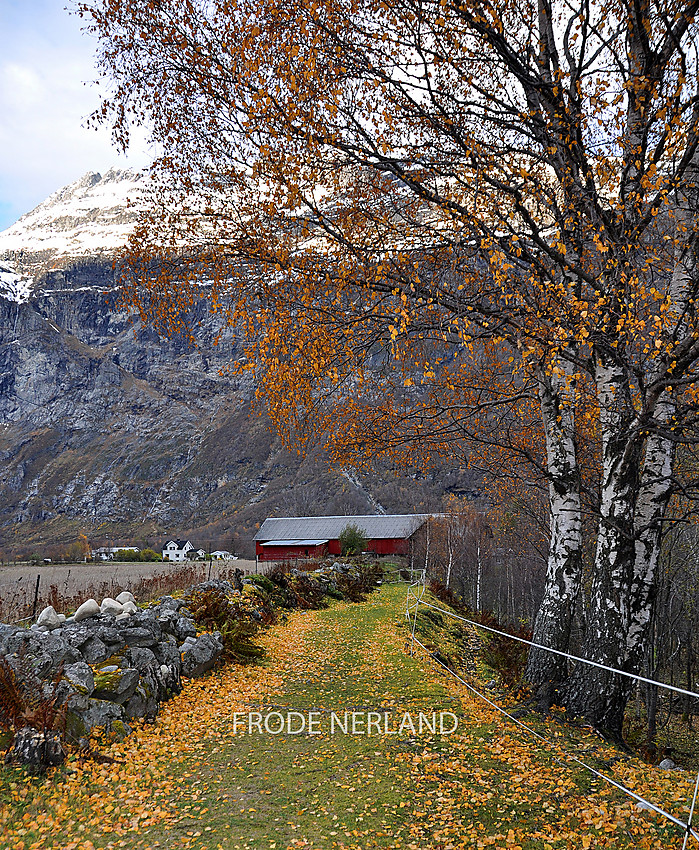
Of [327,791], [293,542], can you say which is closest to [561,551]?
[327,791]

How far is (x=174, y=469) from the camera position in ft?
435

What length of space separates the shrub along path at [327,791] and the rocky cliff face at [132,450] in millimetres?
62713

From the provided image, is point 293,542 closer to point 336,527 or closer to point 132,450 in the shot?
point 336,527

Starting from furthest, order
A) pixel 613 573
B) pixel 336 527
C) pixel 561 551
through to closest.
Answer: pixel 336 527 → pixel 561 551 → pixel 613 573

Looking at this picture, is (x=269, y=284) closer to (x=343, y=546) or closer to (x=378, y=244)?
(x=378, y=244)

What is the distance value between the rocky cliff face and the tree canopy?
2437 inches

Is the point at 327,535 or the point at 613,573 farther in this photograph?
the point at 327,535

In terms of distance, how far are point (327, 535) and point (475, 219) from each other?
39061mm

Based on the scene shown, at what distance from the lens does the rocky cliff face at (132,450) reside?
92000 millimetres

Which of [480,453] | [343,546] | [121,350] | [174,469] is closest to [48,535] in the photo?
[174,469]

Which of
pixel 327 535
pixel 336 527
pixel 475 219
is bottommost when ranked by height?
pixel 327 535

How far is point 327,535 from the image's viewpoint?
142 feet

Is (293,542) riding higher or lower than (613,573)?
lower

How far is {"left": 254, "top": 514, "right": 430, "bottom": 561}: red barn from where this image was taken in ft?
132
